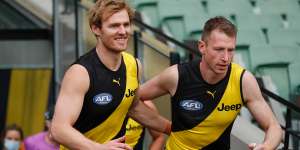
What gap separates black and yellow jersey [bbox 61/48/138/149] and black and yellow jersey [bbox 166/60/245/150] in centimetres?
33

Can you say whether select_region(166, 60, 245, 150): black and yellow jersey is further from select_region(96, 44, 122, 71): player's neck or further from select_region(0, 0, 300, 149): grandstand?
select_region(0, 0, 300, 149): grandstand

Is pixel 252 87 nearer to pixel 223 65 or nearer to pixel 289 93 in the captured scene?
pixel 223 65

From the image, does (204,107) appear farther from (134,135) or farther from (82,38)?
(82,38)

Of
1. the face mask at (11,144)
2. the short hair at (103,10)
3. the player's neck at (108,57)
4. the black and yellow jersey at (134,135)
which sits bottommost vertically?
the face mask at (11,144)

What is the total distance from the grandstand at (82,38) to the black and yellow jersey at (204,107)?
9.07 feet

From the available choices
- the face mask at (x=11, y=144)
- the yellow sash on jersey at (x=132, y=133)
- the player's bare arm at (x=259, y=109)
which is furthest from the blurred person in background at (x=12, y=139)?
the player's bare arm at (x=259, y=109)

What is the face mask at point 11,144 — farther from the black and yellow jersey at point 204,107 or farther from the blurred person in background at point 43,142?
the black and yellow jersey at point 204,107

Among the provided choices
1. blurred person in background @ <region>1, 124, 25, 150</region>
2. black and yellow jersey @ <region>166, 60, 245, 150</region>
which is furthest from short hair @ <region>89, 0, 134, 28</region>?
blurred person in background @ <region>1, 124, 25, 150</region>

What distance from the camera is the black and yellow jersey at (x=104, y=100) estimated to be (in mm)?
4180

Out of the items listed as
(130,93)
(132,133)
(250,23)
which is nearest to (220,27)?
(130,93)

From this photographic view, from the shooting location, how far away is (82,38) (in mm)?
7844

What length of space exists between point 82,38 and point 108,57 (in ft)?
11.8

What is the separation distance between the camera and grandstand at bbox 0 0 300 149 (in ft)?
25.7

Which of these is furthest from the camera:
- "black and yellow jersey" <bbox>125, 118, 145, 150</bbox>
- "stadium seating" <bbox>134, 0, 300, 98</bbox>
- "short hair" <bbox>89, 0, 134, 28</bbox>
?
"stadium seating" <bbox>134, 0, 300, 98</bbox>
